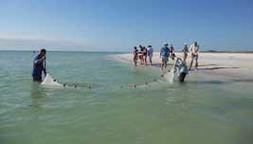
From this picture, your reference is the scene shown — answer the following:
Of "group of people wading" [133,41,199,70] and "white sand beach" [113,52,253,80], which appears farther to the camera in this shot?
"group of people wading" [133,41,199,70]

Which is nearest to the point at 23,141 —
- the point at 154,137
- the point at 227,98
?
the point at 154,137

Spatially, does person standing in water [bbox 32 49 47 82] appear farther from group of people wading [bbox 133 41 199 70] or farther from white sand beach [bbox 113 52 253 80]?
white sand beach [bbox 113 52 253 80]

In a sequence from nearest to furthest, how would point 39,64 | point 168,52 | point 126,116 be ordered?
point 126,116 → point 39,64 → point 168,52

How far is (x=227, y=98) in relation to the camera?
38.6ft

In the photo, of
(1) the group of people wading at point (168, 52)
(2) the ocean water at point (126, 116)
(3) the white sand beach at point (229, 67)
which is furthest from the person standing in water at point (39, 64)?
(3) the white sand beach at point (229, 67)

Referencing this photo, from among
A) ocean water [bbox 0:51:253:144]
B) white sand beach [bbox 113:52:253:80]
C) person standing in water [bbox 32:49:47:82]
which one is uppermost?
person standing in water [bbox 32:49:47:82]

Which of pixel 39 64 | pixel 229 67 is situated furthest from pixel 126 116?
pixel 229 67

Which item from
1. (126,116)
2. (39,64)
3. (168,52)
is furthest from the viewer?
(168,52)

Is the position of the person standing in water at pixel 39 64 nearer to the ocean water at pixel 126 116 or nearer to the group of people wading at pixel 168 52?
the ocean water at pixel 126 116

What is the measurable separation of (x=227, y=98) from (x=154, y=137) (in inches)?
226

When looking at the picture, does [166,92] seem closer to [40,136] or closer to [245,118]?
[245,118]

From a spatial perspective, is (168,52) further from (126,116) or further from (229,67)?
(126,116)

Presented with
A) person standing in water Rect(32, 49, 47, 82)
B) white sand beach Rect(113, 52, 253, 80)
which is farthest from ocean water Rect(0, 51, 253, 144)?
white sand beach Rect(113, 52, 253, 80)

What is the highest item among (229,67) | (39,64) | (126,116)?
(39,64)
